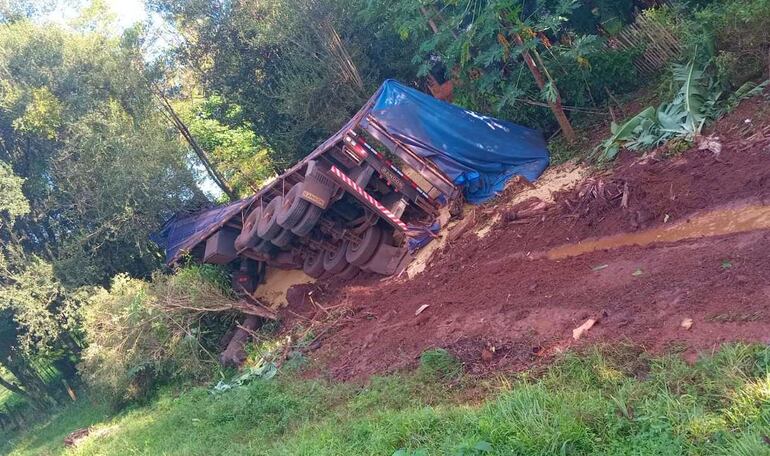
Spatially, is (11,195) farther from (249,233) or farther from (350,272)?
(350,272)

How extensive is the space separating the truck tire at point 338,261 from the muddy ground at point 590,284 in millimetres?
551

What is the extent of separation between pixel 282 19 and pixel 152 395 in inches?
415

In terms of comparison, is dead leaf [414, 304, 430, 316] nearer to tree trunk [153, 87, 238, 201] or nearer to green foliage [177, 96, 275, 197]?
tree trunk [153, 87, 238, 201]

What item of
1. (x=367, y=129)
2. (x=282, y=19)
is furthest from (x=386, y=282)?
(x=282, y=19)

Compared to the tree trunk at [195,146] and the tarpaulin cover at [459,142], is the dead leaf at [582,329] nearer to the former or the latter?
the tarpaulin cover at [459,142]

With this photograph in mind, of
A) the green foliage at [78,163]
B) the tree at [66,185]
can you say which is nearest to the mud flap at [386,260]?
the tree at [66,185]

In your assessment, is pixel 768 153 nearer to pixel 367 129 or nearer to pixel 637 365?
pixel 637 365

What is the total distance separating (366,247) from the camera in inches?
409

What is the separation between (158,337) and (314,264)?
312 centimetres

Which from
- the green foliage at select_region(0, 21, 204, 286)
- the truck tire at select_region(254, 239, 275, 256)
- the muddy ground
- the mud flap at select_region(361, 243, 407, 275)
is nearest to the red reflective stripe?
the mud flap at select_region(361, 243, 407, 275)

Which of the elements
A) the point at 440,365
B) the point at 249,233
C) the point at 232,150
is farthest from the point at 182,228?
the point at 440,365

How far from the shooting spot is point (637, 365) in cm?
444

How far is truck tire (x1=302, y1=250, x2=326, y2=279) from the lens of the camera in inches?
446

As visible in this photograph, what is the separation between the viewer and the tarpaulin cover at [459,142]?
1059cm
